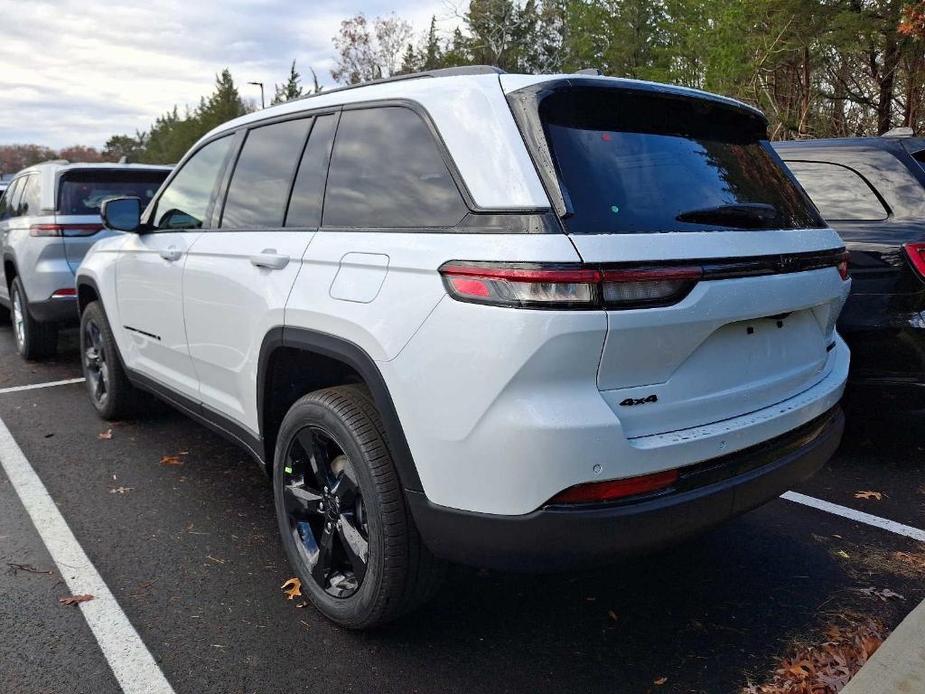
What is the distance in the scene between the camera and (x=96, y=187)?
680 cm

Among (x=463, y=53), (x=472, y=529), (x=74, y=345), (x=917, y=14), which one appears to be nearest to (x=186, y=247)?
(x=472, y=529)

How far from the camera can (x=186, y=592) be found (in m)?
2.97

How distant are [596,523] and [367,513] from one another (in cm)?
74

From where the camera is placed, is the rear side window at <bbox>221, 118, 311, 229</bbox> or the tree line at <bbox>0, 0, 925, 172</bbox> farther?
the tree line at <bbox>0, 0, 925, 172</bbox>

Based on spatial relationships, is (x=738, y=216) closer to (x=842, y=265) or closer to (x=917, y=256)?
(x=842, y=265)

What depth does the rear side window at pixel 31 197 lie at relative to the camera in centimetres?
684

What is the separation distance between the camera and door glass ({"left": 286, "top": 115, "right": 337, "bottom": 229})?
289 cm

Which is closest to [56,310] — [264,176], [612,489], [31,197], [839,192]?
[31,197]

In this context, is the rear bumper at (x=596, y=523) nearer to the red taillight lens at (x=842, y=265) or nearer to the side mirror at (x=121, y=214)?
the red taillight lens at (x=842, y=265)

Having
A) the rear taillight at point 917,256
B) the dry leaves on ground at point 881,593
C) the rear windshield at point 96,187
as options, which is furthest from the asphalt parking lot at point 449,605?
the rear windshield at point 96,187

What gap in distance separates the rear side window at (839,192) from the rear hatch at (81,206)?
5.55 meters

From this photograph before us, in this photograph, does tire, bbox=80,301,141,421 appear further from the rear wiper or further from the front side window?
the rear wiper

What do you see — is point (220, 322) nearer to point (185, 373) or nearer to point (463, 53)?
point (185, 373)

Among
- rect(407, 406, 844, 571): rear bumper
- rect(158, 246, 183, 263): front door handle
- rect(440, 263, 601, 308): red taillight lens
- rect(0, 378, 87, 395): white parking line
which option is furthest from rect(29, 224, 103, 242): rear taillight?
rect(440, 263, 601, 308): red taillight lens
